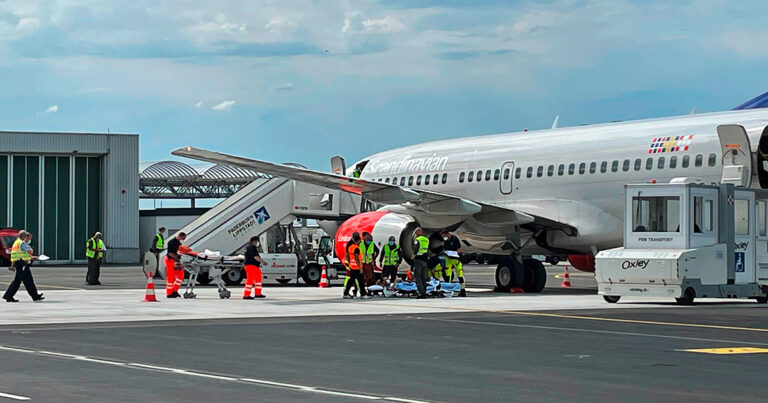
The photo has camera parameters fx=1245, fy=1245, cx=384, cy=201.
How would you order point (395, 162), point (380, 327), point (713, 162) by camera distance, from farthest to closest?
point (395, 162)
point (713, 162)
point (380, 327)

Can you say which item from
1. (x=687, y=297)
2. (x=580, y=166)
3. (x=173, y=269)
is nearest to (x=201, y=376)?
(x=687, y=297)

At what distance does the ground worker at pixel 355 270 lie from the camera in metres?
27.4

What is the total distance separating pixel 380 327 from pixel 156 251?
60.4 ft

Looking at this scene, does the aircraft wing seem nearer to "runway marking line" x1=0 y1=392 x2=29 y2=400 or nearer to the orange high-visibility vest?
the orange high-visibility vest

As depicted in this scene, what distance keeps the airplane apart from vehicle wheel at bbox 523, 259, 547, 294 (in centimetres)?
2

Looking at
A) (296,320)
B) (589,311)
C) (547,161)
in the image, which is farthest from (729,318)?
(547,161)

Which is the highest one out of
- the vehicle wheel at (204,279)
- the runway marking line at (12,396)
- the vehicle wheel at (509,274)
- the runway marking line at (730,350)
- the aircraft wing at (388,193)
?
the aircraft wing at (388,193)

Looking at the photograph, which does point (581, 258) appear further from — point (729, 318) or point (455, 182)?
point (729, 318)

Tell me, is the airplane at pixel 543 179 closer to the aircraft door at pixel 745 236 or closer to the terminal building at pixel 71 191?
the aircraft door at pixel 745 236

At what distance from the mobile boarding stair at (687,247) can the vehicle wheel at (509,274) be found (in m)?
4.84

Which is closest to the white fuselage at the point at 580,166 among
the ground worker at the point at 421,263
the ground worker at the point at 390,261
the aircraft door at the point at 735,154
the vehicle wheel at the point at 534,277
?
the aircraft door at the point at 735,154

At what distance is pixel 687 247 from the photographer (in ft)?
80.4

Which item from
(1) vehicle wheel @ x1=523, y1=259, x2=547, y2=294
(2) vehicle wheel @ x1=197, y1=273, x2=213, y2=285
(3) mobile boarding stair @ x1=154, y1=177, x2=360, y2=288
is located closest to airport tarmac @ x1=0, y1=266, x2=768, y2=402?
(1) vehicle wheel @ x1=523, y1=259, x2=547, y2=294

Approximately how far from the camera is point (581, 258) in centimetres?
3259
